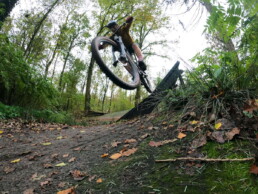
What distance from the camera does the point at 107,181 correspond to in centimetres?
154

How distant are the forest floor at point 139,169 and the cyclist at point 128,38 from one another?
131 inches

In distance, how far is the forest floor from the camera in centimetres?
120

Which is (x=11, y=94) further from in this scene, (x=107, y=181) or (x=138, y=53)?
(x=107, y=181)

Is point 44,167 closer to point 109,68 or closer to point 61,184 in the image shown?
point 61,184

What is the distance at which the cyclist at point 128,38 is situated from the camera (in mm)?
→ 5091

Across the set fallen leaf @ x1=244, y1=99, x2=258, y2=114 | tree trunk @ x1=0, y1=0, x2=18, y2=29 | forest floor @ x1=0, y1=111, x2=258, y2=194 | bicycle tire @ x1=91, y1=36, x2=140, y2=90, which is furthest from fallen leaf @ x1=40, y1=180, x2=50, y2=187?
tree trunk @ x1=0, y1=0, x2=18, y2=29

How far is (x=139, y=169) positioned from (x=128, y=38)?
4.41 metres

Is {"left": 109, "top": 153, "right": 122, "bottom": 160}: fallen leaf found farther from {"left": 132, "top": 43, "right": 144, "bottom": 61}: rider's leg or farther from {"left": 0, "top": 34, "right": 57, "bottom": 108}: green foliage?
{"left": 0, "top": 34, "right": 57, "bottom": 108}: green foliage

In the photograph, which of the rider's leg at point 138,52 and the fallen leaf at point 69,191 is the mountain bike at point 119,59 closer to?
the rider's leg at point 138,52

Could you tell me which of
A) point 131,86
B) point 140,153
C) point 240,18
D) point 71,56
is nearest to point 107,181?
point 140,153

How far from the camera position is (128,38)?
5.39 metres

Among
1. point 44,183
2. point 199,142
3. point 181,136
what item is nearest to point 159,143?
point 181,136

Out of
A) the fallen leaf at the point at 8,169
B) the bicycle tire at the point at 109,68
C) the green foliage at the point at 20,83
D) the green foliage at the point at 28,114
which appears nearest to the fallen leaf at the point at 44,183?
the fallen leaf at the point at 8,169

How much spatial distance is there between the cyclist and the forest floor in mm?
3322
